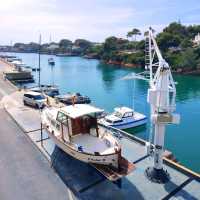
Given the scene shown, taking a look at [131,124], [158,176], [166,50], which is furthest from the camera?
[166,50]

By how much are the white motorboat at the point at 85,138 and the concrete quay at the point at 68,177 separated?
37.0 inches

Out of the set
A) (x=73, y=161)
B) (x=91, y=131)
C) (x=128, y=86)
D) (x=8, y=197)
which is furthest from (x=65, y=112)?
(x=128, y=86)

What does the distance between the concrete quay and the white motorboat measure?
3.08 ft

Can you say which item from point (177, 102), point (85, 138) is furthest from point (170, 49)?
point (85, 138)

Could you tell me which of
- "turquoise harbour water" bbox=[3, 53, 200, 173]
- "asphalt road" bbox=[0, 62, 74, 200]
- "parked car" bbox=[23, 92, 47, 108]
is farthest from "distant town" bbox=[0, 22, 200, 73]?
"asphalt road" bbox=[0, 62, 74, 200]

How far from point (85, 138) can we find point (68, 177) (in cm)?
196

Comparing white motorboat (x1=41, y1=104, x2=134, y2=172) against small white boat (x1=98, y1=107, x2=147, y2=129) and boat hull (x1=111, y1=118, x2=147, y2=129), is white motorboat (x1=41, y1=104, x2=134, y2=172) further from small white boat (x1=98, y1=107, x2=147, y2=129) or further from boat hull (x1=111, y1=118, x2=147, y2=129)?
boat hull (x1=111, y1=118, x2=147, y2=129)

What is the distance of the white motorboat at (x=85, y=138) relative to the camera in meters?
10.1

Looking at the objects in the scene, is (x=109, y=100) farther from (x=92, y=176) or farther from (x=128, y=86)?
(x=92, y=176)

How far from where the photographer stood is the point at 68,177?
430 inches

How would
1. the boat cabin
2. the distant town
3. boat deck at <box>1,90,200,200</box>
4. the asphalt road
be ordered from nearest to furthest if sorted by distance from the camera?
1. boat deck at <box>1,90,200,200</box>
2. the asphalt road
3. the boat cabin
4. the distant town

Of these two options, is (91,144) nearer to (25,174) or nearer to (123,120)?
(25,174)

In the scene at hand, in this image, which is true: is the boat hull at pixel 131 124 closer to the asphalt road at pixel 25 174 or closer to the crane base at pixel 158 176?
the asphalt road at pixel 25 174

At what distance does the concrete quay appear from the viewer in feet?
32.1
